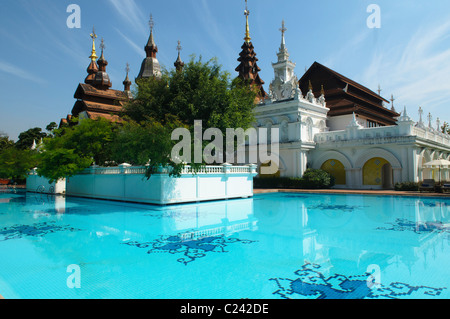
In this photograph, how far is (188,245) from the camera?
6711mm

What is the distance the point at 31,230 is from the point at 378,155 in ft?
68.8

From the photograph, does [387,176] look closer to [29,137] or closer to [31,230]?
[31,230]

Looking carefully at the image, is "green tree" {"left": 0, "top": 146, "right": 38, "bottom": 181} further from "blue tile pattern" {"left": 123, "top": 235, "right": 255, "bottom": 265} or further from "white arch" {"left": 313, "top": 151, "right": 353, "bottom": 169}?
"blue tile pattern" {"left": 123, "top": 235, "right": 255, "bottom": 265}

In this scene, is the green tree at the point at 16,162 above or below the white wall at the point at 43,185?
above

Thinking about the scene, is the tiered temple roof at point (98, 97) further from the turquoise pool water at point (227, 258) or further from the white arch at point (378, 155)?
the turquoise pool water at point (227, 258)

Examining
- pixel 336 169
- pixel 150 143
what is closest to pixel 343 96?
pixel 336 169

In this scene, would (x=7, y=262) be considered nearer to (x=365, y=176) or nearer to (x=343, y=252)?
(x=343, y=252)

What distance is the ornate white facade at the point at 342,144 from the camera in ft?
69.5

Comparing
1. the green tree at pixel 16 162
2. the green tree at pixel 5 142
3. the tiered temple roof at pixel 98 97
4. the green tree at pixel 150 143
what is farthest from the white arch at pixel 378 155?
the green tree at pixel 5 142

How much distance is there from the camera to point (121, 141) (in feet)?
43.8

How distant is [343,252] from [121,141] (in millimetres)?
10151

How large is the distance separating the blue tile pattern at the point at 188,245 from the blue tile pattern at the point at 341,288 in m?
1.88
